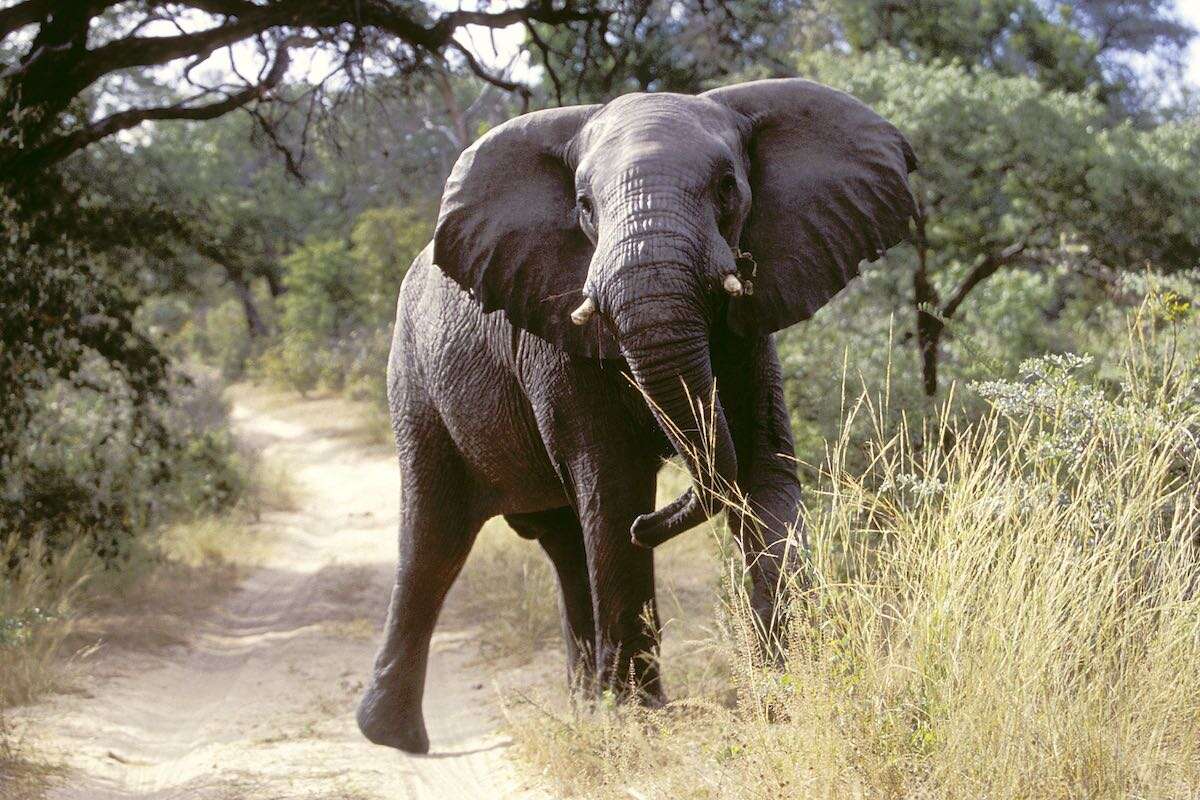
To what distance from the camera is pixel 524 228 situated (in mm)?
4766

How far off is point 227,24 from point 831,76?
21.0 ft

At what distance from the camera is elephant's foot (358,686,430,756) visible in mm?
6215

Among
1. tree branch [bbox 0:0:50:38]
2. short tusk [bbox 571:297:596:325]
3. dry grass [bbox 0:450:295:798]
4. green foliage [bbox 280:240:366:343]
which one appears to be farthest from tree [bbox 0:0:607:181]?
green foliage [bbox 280:240:366:343]

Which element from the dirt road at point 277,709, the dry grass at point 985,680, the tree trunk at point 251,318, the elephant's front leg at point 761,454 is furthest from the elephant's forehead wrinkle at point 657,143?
the tree trunk at point 251,318

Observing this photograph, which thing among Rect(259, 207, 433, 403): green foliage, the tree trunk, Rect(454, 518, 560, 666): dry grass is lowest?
the tree trunk

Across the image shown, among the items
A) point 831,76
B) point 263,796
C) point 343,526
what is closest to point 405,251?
point 343,526

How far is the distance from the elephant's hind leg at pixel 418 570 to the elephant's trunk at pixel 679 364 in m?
2.14

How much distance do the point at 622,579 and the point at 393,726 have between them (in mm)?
1908

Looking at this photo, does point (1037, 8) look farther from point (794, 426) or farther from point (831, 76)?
point (794, 426)

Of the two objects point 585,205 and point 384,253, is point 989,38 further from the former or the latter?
point 585,205

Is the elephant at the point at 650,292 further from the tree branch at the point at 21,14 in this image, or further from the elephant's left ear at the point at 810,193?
the tree branch at the point at 21,14

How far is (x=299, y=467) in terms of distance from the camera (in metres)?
18.7

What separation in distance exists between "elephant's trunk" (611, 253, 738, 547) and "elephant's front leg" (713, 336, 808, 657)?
46 centimetres

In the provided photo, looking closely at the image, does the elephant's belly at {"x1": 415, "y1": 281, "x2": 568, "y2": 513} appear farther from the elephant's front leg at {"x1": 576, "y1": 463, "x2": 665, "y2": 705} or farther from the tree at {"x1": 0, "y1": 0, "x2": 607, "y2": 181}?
the tree at {"x1": 0, "y1": 0, "x2": 607, "y2": 181}
